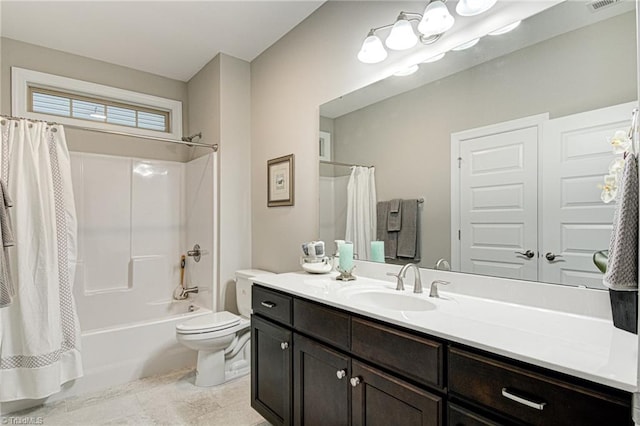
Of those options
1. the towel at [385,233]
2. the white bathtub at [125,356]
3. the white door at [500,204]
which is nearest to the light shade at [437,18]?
the white door at [500,204]

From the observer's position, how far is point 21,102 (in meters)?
2.79

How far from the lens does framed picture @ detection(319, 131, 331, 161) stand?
232 cm

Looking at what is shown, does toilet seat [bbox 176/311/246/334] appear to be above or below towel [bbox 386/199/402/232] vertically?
below

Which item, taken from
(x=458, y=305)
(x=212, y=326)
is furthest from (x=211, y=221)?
(x=458, y=305)

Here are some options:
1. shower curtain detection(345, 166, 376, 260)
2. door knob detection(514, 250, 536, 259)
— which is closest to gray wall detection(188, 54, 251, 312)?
shower curtain detection(345, 166, 376, 260)

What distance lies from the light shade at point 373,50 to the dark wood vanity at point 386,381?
1.35 metres

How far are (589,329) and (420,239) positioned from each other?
0.81 metres

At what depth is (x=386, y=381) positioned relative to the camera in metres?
1.21

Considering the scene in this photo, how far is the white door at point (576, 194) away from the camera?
1179 mm

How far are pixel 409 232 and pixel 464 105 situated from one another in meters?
0.67

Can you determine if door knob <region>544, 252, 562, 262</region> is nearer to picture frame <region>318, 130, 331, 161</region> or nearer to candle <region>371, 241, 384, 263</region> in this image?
candle <region>371, 241, 384, 263</region>

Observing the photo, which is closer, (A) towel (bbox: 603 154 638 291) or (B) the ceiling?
(A) towel (bbox: 603 154 638 291)

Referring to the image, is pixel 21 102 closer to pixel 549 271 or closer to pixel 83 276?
pixel 83 276

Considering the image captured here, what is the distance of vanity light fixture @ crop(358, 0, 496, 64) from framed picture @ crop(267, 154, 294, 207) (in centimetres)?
99
